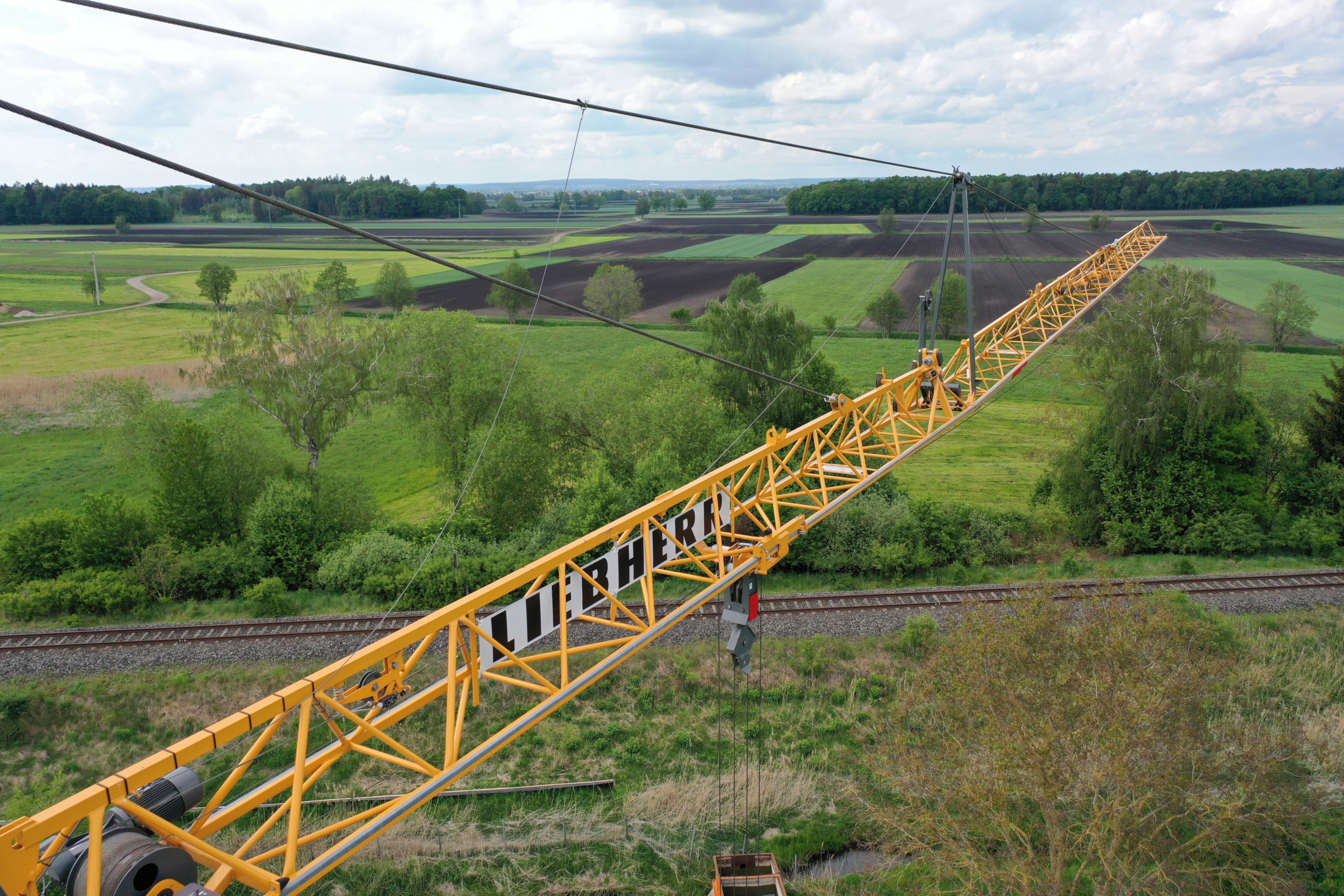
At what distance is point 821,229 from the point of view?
113 m

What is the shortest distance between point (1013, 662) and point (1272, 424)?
79.6 ft

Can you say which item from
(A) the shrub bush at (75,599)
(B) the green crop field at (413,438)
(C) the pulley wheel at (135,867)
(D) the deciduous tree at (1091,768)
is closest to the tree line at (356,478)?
(A) the shrub bush at (75,599)

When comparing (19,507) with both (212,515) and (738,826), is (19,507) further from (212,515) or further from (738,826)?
(738,826)

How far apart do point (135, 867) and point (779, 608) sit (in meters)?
18.7

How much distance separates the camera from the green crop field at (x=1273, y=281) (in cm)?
5484

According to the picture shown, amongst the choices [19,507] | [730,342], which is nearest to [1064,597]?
[730,342]

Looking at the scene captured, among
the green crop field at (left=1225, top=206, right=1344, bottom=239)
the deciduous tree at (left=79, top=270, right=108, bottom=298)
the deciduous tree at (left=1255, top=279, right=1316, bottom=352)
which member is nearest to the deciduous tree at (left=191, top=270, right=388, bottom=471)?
the deciduous tree at (left=79, top=270, right=108, bottom=298)

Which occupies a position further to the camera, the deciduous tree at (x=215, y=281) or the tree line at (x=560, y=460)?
the deciduous tree at (x=215, y=281)

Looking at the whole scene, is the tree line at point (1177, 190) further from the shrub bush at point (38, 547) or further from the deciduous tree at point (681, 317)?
the shrub bush at point (38, 547)

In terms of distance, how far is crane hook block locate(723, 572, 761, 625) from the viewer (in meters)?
13.1

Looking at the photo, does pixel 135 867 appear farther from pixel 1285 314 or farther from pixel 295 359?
pixel 1285 314

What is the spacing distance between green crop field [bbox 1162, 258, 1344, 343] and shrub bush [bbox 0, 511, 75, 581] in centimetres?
6735

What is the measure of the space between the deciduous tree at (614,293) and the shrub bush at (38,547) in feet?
128

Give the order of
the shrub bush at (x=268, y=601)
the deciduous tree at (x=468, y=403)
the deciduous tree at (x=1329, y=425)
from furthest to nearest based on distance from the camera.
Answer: the deciduous tree at (x=468, y=403) → the deciduous tree at (x=1329, y=425) → the shrub bush at (x=268, y=601)
